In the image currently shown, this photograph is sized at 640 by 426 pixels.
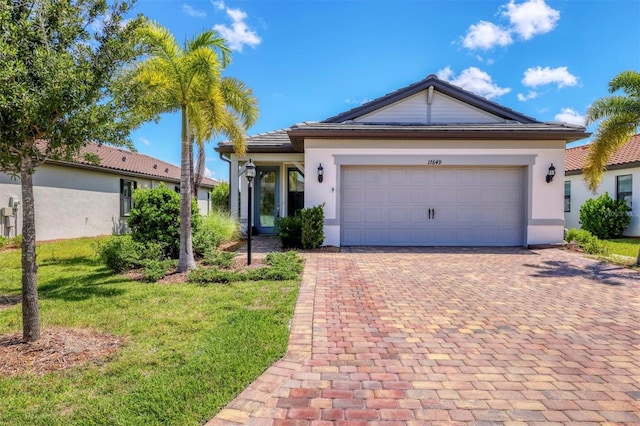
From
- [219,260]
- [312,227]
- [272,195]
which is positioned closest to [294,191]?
[272,195]

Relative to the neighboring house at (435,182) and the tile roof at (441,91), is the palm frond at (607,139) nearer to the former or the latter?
the neighboring house at (435,182)

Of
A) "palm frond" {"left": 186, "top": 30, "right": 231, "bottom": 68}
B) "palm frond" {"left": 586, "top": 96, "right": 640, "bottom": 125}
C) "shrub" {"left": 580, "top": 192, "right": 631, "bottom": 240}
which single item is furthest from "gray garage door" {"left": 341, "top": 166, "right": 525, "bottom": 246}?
"shrub" {"left": 580, "top": 192, "right": 631, "bottom": 240}

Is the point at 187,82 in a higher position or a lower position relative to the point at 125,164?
higher

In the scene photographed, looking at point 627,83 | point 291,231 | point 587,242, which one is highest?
point 627,83

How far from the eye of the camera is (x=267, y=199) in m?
14.8

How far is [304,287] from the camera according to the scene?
6.09 m

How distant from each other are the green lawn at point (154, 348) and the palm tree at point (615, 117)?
8.78 m

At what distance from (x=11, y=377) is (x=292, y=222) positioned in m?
7.92

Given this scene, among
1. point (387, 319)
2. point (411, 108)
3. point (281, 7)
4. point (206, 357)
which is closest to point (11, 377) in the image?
point (206, 357)

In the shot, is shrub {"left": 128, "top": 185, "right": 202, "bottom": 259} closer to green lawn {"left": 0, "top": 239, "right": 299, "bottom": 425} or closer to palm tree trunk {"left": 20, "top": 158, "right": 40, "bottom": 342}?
green lawn {"left": 0, "top": 239, "right": 299, "bottom": 425}

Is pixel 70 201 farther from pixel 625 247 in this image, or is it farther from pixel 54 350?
pixel 625 247

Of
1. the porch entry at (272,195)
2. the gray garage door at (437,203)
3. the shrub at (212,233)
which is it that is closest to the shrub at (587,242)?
the gray garage door at (437,203)

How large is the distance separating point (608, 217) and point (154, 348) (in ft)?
56.5

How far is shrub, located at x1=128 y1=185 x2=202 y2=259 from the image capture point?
813 cm
